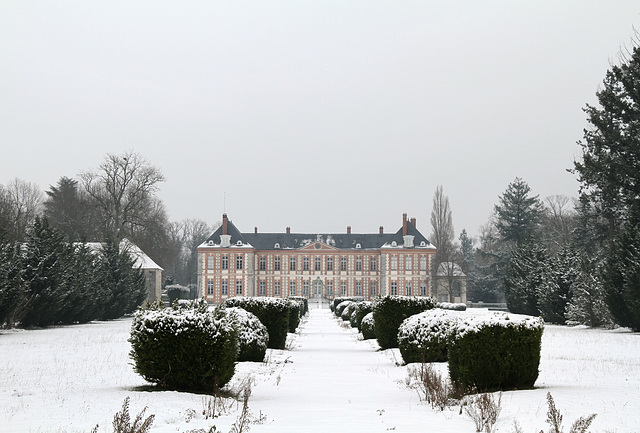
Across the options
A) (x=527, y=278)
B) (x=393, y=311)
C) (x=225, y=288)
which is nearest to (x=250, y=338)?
(x=393, y=311)

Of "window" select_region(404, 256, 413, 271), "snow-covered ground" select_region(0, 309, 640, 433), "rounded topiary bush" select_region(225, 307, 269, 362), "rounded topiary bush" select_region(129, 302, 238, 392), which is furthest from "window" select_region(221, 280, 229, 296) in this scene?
"rounded topiary bush" select_region(129, 302, 238, 392)

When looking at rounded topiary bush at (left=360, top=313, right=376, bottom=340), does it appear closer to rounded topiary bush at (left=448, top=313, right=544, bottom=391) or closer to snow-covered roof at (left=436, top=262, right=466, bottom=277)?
rounded topiary bush at (left=448, top=313, right=544, bottom=391)

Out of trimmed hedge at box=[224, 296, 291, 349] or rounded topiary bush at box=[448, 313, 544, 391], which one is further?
trimmed hedge at box=[224, 296, 291, 349]

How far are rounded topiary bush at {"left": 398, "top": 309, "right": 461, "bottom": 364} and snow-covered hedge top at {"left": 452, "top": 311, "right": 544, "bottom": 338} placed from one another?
10.3 ft

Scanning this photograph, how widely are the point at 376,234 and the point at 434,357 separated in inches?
Result: 2777

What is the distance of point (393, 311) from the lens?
16.5 m

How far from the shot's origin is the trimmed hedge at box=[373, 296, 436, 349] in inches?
648

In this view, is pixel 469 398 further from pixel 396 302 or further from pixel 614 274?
pixel 614 274

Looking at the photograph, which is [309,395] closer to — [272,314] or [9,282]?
[272,314]

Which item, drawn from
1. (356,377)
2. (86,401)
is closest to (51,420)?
(86,401)

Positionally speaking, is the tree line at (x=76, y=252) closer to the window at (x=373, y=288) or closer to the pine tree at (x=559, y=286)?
the pine tree at (x=559, y=286)

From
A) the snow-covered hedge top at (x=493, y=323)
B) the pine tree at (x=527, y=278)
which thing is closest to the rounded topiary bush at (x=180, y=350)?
the snow-covered hedge top at (x=493, y=323)

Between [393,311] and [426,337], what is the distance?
390 centimetres

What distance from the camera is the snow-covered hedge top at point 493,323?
28.8 feet
